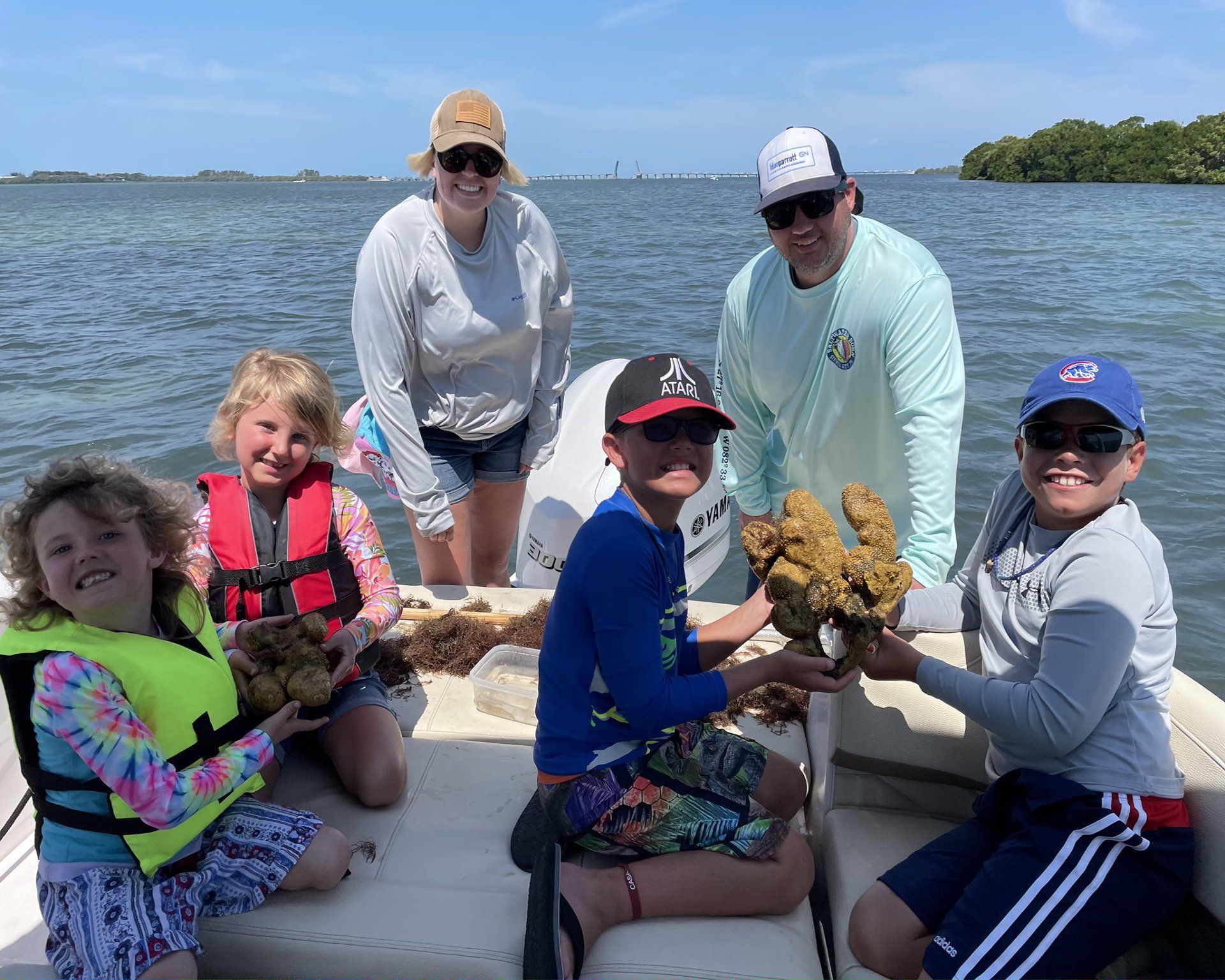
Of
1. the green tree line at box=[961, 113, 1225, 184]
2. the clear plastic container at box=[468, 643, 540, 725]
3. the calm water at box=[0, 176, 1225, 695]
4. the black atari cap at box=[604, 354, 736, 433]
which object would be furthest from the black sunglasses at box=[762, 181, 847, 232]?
the green tree line at box=[961, 113, 1225, 184]

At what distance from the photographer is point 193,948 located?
81.9 inches

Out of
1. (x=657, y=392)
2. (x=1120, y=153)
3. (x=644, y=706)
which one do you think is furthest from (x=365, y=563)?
(x=1120, y=153)

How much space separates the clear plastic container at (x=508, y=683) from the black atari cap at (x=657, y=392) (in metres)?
1.24

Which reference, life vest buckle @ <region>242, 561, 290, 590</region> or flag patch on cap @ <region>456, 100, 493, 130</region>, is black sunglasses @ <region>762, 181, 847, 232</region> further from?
life vest buckle @ <region>242, 561, 290, 590</region>

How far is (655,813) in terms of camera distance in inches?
88.8

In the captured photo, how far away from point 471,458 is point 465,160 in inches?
51.2

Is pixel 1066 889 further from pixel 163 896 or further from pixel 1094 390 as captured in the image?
pixel 163 896

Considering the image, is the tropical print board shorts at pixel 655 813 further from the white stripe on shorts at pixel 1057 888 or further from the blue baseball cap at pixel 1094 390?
the blue baseball cap at pixel 1094 390

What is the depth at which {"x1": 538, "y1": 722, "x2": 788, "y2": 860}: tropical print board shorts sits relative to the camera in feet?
7.36

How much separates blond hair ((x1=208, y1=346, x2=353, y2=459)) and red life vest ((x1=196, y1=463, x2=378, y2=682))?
13 centimetres

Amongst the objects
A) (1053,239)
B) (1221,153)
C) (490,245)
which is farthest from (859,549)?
(1221,153)

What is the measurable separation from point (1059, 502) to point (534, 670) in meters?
2.05

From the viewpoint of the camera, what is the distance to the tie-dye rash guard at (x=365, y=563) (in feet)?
9.55

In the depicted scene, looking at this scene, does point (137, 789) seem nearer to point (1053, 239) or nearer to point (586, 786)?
point (586, 786)
